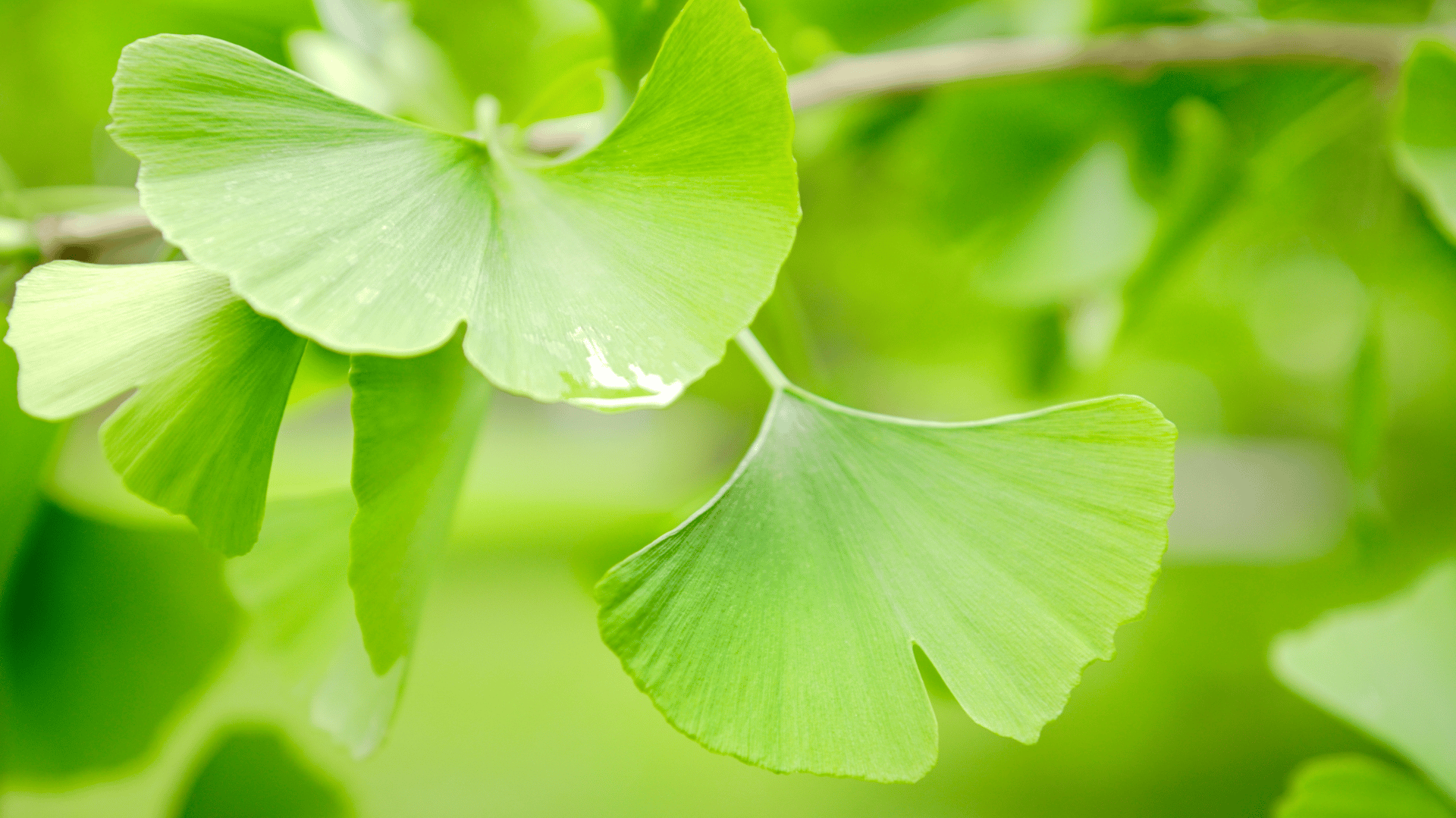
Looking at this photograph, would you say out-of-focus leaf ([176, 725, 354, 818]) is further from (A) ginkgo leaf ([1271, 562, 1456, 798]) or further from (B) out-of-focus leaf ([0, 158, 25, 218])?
(A) ginkgo leaf ([1271, 562, 1456, 798])

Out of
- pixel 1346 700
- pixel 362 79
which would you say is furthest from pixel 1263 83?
pixel 362 79

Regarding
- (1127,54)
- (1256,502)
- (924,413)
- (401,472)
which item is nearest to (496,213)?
(401,472)

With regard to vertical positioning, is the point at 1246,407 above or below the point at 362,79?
above

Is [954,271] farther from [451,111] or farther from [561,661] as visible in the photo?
[561,661]

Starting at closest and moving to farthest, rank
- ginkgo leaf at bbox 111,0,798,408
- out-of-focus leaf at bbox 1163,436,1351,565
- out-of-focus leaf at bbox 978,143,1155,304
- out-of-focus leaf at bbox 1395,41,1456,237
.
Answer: ginkgo leaf at bbox 111,0,798,408 < out-of-focus leaf at bbox 1395,41,1456,237 < out-of-focus leaf at bbox 978,143,1155,304 < out-of-focus leaf at bbox 1163,436,1351,565

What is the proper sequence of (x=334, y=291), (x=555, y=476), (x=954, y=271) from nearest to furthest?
1. (x=334, y=291)
2. (x=954, y=271)
3. (x=555, y=476)

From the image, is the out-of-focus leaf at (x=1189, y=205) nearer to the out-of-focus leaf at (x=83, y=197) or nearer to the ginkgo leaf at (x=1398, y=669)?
the ginkgo leaf at (x=1398, y=669)

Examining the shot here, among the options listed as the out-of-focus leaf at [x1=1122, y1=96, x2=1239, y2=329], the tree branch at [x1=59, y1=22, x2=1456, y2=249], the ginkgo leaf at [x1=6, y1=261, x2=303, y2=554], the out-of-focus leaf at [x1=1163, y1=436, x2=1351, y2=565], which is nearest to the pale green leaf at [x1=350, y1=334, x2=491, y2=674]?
the ginkgo leaf at [x1=6, y1=261, x2=303, y2=554]
